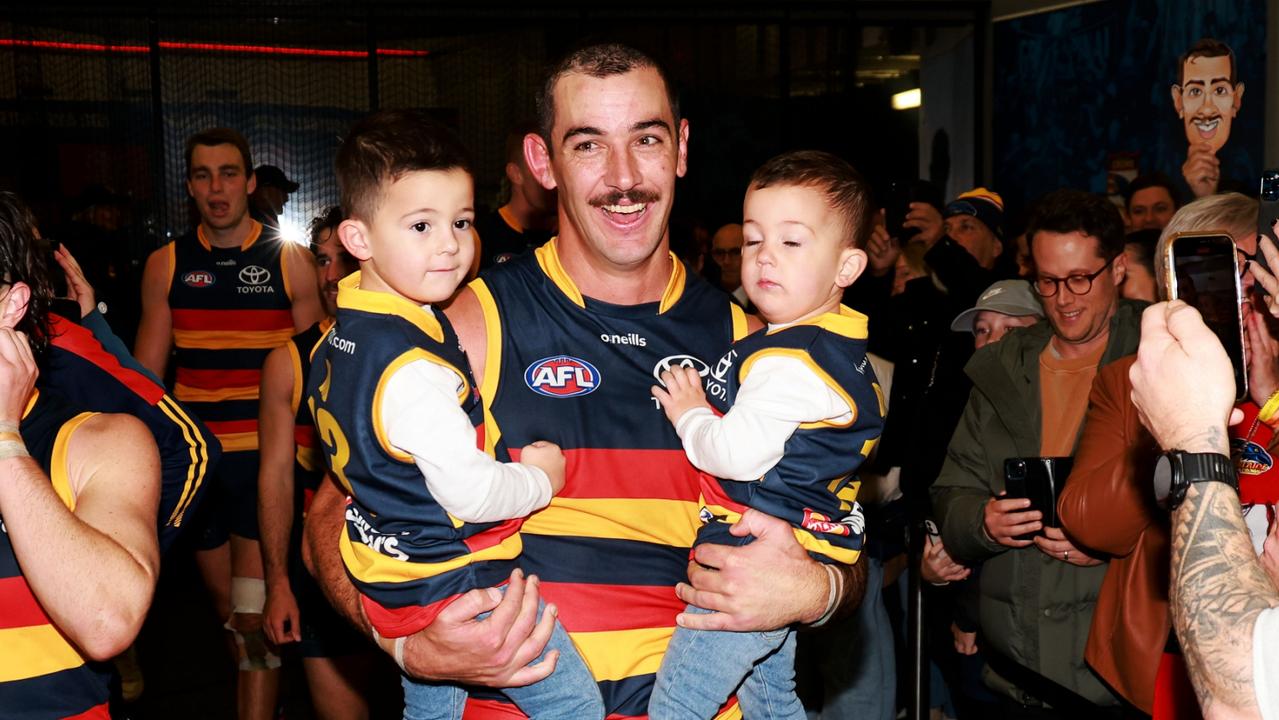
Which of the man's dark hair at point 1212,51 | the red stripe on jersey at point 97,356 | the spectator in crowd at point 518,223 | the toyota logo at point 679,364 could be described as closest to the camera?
the toyota logo at point 679,364

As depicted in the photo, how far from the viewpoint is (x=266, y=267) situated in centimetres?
554

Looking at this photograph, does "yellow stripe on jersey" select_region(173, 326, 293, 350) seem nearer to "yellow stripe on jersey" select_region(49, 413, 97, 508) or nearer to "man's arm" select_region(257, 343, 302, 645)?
"man's arm" select_region(257, 343, 302, 645)

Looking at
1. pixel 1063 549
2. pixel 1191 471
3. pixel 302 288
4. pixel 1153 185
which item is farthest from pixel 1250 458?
pixel 1153 185

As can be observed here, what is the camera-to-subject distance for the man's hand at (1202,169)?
7.53m

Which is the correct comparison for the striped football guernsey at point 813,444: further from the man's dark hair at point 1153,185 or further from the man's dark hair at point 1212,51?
the man's dark hair at point 1212,51

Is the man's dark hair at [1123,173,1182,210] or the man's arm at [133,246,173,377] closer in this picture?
the man's arm at [133,246,173,377]

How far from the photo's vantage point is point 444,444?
194cm

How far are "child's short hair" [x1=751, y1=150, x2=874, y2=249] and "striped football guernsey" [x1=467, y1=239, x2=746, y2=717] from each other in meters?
0.39

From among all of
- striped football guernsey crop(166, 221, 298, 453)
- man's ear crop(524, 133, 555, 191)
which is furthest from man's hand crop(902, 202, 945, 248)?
man's ear crop(524, 133, 555, 191)

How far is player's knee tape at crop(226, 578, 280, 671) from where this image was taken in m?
4.47

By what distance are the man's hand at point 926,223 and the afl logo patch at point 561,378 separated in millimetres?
4264

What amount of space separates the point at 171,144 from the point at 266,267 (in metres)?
4.79

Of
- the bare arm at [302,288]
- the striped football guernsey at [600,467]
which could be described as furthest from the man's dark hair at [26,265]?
the bare arm at [302,288]

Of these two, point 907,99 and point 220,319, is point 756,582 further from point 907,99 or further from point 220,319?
point 907,99
